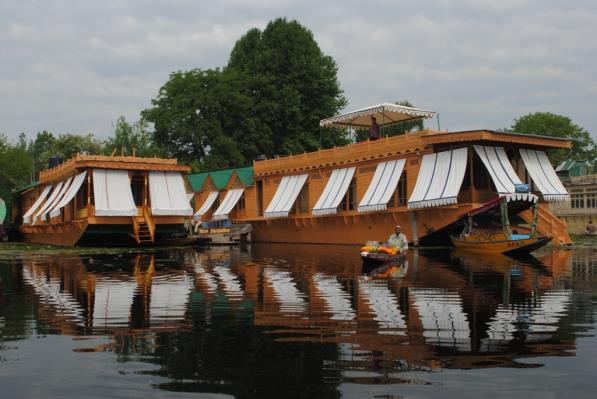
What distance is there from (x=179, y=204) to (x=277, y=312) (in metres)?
27.3

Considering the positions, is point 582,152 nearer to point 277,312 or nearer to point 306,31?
point 306,31

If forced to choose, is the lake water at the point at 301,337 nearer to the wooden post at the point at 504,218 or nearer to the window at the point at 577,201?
the wooden post at the point at 504,218

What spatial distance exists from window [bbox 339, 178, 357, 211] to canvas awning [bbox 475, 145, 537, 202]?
30.4ft

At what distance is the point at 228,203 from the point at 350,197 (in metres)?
12.4

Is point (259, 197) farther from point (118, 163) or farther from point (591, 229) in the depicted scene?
point (591, 229)

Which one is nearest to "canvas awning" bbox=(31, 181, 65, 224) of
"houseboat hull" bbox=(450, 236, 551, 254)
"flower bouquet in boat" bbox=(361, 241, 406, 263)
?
"houseboat hull" bbox=(450, 236, 551, 254)

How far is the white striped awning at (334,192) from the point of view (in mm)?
39875

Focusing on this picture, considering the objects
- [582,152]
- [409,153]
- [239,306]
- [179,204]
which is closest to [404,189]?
[409,153]

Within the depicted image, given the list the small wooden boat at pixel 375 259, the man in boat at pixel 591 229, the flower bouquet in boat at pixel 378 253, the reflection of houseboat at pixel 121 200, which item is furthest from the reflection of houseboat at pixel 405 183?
the man in boat at pixel 591 229

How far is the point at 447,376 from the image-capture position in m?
6.93

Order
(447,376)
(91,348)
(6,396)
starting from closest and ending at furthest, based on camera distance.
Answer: (6,396) < (447,376) < (91,348)

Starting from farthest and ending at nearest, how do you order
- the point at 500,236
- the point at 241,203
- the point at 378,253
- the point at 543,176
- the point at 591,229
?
the point at 241,203
the point at 591,229
the point at 543,176
the point at 500,236
the point at 378,253

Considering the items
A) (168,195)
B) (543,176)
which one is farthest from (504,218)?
(168,195)

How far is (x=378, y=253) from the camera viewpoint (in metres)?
21.2
